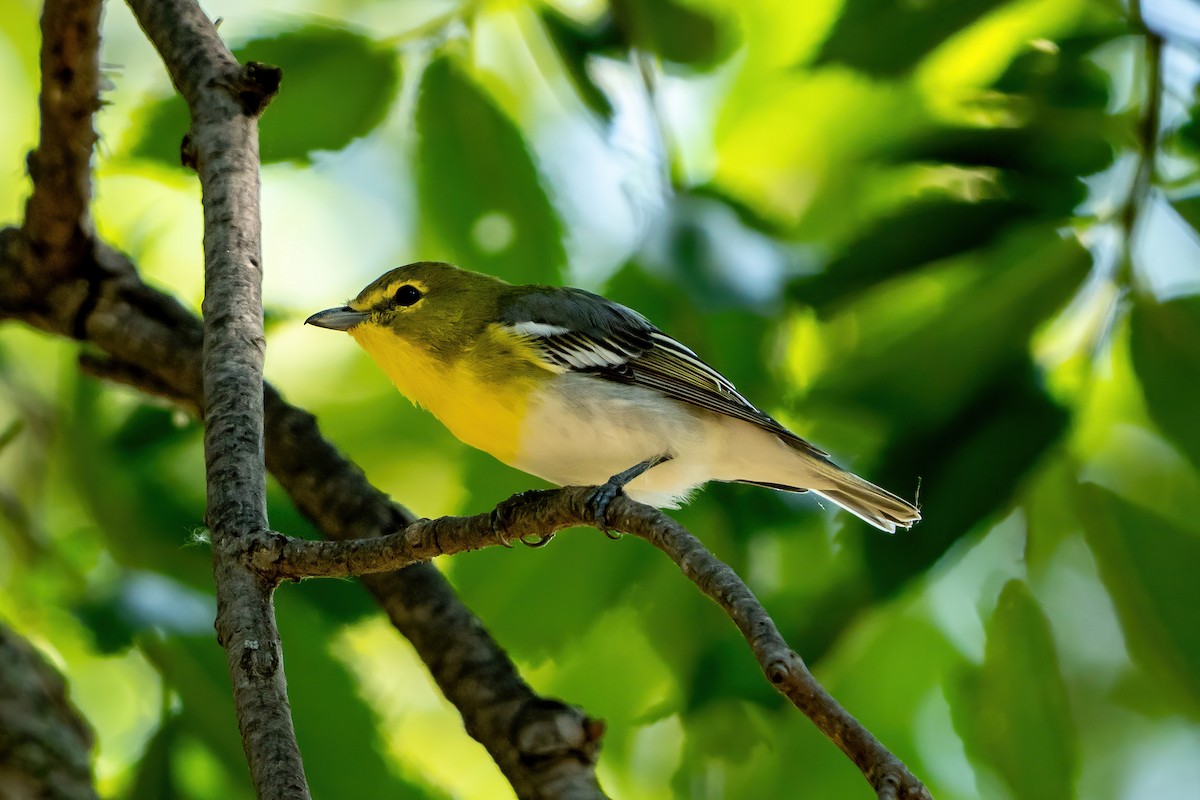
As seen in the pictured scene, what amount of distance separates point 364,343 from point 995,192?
2062 mm

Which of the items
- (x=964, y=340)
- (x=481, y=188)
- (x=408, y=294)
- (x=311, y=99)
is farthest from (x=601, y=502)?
(x=408, y=294)

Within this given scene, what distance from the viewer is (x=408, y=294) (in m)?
3.97

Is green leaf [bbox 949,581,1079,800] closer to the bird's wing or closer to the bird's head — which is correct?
the bird's wing

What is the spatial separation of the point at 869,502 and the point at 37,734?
7.28ft

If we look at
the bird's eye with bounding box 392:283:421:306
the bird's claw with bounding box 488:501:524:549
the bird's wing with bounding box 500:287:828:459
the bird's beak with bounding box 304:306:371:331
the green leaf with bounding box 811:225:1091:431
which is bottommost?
the bird's claw with bounding box 488:501:524:549

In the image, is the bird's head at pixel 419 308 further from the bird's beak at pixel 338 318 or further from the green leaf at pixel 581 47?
the green leaf at pixel 581 47

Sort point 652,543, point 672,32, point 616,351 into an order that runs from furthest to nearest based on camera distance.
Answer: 1. point 616,351
2. point 672,32
3. point 652,543

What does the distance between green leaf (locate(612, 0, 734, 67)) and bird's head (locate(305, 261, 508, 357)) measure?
0.91 meters

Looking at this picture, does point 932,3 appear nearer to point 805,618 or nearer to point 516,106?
point 516,106

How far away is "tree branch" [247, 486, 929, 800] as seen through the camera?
1.46 m

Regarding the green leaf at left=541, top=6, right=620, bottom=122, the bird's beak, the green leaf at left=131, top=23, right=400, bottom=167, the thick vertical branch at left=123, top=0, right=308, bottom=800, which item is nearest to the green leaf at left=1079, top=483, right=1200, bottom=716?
the green leaf at left=541, top=6, right=620, bottom=122

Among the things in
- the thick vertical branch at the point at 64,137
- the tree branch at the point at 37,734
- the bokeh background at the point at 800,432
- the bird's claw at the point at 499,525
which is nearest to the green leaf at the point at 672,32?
the bokeh background at the point at 800,432

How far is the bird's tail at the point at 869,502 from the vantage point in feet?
9.90

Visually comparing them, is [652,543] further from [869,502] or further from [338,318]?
[338,318]
